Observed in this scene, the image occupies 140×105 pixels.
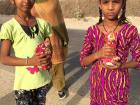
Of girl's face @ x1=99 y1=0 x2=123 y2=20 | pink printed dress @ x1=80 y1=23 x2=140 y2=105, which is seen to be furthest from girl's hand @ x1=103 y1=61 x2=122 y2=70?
girl's face @ x1=99 y1=0 x2=123 y2=20

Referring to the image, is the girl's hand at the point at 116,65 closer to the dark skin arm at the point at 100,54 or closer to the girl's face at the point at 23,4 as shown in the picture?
the dark skin arm at the point at 100,54

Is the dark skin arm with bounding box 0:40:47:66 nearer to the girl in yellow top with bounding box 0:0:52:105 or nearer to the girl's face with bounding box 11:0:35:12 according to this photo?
the girl in yellow top with bounding box 0:0:52:105

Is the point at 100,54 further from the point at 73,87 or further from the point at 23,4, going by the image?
the point at 73,87

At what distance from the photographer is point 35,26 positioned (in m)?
3.24

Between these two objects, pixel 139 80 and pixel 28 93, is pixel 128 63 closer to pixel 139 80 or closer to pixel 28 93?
pixel 28 93

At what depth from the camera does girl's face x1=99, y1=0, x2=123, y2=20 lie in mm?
2758

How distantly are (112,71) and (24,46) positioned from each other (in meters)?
0.83

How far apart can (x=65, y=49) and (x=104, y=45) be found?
2.57 meters

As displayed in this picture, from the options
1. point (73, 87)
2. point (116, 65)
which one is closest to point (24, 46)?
point (116, 65)

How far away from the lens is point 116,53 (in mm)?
2789

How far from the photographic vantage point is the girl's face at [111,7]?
2.76m

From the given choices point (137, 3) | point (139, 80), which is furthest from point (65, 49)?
point (137, 3)

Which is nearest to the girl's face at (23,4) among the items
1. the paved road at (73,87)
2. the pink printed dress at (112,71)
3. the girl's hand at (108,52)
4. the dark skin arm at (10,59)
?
the dark skin arm at (10,59)

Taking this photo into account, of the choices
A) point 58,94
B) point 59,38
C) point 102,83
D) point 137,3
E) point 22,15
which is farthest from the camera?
point 137,3
